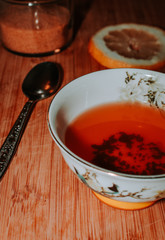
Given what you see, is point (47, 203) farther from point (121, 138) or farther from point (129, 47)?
point (129, 47)

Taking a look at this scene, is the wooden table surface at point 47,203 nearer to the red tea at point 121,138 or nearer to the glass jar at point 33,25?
the red tea at point 121,138

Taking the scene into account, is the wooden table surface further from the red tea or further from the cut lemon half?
the cut lemon half

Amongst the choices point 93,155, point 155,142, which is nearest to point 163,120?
point 155,142

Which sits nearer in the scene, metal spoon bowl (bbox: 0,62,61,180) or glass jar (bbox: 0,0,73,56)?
metal spoon bowl (bbox: 0,62,61,180)

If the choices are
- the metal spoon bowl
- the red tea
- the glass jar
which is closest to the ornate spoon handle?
the metal spoon bowl

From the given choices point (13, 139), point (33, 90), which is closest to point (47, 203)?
point (13, 139)

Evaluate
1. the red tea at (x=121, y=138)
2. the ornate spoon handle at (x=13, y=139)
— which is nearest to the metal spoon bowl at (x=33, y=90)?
the ornate spoon handle at (x=13, y=139)

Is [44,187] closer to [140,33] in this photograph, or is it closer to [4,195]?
[4,195]
